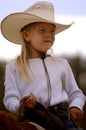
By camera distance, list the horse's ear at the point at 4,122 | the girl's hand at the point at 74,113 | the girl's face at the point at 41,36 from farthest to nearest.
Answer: the girl's face at the point at 41,36 → the girl's hand at the point at 74,113 → the horse's ear at the point at 4,122

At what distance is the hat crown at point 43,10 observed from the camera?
3.08 meters

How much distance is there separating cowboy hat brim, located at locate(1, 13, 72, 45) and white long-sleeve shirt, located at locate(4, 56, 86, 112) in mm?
252

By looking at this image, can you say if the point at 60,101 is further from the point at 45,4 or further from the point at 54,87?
the point at 45,4

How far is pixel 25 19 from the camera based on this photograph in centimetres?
309

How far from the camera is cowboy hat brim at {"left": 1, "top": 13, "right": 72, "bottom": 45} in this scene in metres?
3.04

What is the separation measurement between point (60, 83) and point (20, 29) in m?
0.47

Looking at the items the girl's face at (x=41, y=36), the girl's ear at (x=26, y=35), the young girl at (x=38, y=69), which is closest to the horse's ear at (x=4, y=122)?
the young girl at (x=38, y=69)

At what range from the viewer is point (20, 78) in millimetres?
2973

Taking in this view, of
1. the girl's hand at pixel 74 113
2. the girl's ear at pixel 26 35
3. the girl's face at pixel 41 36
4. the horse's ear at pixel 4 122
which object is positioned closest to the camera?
the horse's ear at pixel 4 122

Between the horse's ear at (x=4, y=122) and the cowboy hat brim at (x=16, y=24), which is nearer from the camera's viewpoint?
the horse's ear at (x=4, y=122)

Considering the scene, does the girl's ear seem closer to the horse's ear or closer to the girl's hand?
the girl's hand

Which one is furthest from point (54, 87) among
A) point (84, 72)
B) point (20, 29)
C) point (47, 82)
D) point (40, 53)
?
point (84, 72)

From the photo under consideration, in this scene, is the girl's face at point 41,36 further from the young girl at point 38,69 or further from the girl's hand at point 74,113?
the girl's hand at point 74,113

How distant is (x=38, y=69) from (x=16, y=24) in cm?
36
